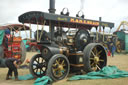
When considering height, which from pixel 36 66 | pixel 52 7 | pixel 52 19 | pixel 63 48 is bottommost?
pixel 36 66

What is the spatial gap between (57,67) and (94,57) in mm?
1524

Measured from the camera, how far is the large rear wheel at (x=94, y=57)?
219 inches

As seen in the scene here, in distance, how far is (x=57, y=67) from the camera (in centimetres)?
515

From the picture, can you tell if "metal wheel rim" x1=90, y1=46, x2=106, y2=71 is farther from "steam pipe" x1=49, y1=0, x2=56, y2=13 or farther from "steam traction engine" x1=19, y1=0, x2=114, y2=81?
"steam pipe" x1=49, y1=0, x2=56, y2=13

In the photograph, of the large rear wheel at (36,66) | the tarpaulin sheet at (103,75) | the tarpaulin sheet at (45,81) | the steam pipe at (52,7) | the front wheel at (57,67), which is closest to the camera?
the tarpaulin sheet at (45,81)

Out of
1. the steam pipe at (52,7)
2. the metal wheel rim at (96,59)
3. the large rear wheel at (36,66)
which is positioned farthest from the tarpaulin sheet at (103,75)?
the steam pipe at (52,7)

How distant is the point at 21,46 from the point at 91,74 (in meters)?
4.80

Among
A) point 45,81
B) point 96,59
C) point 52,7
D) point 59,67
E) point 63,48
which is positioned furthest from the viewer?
point 52,7

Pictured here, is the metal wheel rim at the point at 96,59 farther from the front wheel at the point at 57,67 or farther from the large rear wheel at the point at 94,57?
the front wheel at the point at 57,67

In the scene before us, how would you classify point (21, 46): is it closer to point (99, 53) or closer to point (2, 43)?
point (2, 43)

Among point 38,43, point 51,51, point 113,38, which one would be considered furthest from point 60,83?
point 113,38

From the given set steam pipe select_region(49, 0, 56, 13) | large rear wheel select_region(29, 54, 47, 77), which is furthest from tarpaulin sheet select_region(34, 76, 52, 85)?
steam pipe select_region(49, 0, 56, 13)

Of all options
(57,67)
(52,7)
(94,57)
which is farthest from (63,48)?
(52,7)

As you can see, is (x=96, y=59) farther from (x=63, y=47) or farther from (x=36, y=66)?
(x=36, y=66)
